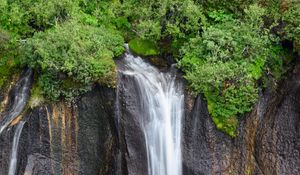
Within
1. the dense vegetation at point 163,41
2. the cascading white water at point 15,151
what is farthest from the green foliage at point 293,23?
the cascading white water at point 15,151

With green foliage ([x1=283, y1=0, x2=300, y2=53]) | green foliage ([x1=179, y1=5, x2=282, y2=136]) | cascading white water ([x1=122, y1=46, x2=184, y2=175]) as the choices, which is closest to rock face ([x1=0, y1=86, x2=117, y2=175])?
cascading white water ([x1=122, y1=46, x2=184, y2=175])

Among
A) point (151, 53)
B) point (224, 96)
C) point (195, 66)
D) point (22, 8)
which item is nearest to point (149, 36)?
point (151, 53)

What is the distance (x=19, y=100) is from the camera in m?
9.09

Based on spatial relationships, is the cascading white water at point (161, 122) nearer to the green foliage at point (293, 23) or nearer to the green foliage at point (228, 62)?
the green foliage at point (228, 62)

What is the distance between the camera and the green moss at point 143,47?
33.6ft

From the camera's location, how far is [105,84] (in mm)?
8953

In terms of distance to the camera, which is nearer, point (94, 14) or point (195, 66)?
point (195, 66)

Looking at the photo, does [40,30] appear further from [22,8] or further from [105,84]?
[105,84]

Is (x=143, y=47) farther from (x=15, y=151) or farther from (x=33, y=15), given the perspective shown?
(x=15, y=151)

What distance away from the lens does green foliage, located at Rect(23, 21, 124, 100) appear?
8.85m

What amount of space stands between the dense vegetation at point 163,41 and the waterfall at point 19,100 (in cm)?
26

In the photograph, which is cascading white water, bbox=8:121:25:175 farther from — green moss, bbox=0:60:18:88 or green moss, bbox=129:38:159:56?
green moss, bbox=129:38:159:56

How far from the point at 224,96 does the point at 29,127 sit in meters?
4.36

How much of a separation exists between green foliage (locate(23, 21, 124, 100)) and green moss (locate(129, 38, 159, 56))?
955 millimetres
